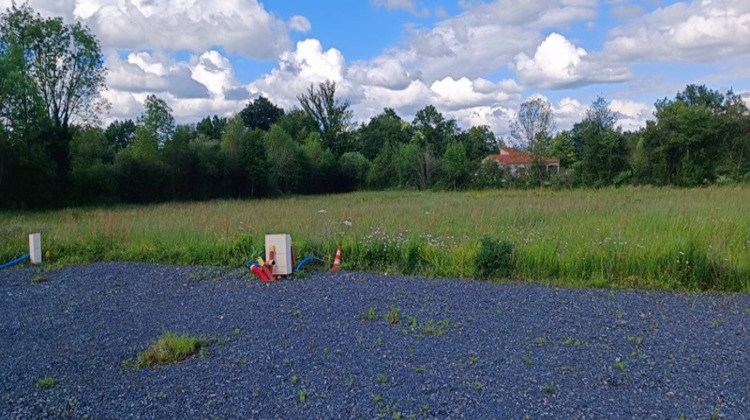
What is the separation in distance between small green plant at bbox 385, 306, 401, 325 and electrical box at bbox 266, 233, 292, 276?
223 centimetres

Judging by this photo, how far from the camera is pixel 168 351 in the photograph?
4.36m

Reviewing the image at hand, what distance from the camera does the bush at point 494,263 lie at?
719 cm

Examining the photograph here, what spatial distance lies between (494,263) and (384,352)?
11.3ft

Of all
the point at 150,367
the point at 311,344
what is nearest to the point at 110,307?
the point at 150,367

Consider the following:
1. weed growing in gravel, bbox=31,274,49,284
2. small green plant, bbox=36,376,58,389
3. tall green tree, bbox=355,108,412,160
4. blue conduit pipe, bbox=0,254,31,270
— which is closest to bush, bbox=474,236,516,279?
small green plant, bbox=36,376,58,389

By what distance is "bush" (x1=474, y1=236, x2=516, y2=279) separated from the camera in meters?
Result: 7.19

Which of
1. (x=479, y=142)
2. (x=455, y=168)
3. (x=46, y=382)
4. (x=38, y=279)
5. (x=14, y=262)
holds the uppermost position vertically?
(x=479, y=142)

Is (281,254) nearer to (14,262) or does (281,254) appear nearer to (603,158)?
(14,262)

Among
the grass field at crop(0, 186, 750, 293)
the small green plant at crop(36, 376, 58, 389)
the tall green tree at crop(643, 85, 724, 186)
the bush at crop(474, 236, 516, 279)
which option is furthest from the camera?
the tall green tree at crop(643, 85, 724, 186)

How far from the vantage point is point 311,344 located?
14.7ft

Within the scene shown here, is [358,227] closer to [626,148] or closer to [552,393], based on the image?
[552,393]

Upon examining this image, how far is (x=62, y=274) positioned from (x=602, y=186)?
30778 millimetres

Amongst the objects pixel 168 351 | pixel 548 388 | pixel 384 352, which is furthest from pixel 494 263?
pixel 168 351

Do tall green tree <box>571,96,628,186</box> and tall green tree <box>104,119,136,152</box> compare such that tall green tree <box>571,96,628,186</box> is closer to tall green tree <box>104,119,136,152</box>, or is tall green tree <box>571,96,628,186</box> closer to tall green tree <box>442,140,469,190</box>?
tall green tree <box>442,140,469,190</box>
